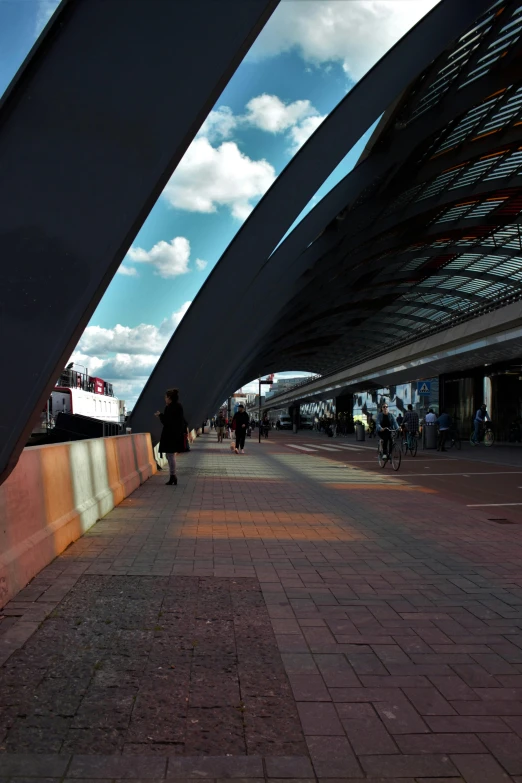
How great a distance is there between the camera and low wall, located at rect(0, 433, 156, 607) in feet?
14.7

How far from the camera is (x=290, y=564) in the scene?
5.61 metres

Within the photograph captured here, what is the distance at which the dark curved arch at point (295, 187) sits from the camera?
12906 millimetres

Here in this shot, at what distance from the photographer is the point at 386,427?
54.6 ft

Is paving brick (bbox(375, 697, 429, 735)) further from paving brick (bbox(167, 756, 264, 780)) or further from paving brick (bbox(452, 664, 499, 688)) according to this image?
paving brick (bbox(167, 756, 264, 780))

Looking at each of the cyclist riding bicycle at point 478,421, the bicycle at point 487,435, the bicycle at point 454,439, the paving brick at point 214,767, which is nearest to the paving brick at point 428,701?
the paving brick at point 214,767

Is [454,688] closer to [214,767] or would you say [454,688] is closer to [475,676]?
[475,676]

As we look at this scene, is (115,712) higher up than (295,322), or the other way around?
(295,322)

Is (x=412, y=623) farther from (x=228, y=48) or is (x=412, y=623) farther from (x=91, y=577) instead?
(x=228, y=48)

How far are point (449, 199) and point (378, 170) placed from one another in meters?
7.55

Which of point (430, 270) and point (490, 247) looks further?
→ point (430, 270)

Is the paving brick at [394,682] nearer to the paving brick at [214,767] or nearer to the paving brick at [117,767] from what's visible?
the paving brick at [214,767]

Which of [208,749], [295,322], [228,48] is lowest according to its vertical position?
[208,749]

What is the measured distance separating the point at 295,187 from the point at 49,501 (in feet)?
32.0

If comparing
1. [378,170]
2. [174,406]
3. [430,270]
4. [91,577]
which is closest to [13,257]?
[91,577]
